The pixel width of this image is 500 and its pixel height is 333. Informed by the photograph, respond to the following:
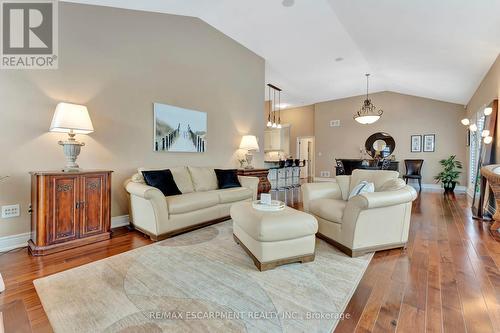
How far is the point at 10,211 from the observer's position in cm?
260

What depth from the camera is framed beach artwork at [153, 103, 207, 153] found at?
3.86m

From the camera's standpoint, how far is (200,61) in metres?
4.47

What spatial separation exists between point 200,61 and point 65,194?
3.17 metres

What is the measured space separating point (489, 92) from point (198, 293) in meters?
6.01

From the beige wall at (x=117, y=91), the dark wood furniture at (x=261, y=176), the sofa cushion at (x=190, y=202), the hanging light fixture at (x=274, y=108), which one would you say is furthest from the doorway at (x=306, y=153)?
the sofa cushion at (x=190, y=202)

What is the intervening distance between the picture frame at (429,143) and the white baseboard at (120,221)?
28.3 feet

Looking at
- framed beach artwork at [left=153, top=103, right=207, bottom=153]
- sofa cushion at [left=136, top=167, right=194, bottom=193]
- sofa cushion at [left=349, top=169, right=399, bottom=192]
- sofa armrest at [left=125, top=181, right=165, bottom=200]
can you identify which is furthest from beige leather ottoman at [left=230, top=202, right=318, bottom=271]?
framed beach artwork at [left=153, top=103, right=207, bottom=153]

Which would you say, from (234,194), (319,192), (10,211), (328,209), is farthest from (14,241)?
(319,192)

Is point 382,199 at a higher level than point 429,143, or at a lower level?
lower

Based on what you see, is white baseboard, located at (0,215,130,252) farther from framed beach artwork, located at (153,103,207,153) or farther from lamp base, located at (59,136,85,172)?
framed beach artwork, located at (153,103,207,153)

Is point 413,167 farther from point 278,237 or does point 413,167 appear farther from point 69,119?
point 69,119

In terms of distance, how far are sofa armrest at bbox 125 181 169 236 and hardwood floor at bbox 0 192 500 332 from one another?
0.63 feet

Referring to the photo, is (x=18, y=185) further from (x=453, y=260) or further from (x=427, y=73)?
(x=427, y=73)

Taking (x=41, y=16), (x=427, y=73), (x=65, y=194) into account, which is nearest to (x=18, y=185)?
(x=65, y=194)
